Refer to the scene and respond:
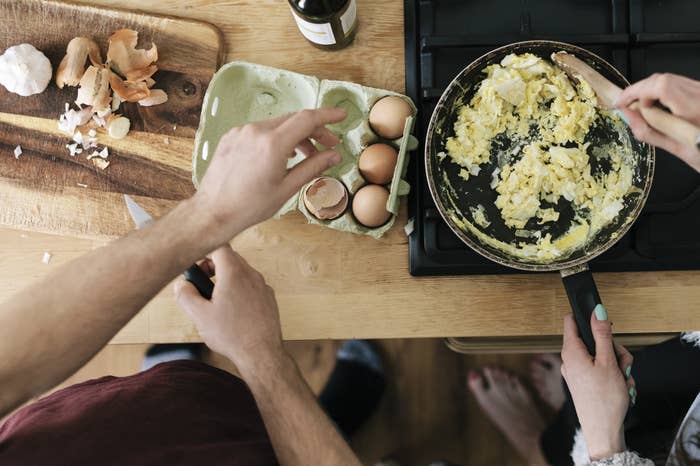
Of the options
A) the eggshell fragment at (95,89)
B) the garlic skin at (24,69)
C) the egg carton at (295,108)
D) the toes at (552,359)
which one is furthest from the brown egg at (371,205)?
the toes at (552,359)

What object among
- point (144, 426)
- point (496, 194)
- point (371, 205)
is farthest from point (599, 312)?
point (144, 426)

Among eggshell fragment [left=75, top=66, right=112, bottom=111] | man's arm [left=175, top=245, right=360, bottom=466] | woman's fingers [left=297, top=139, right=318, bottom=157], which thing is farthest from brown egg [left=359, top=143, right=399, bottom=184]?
eggshell fragment [left=75, top=66, right=112, bottom=111]

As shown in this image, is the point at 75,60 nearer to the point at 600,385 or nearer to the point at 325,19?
the point at 325,19

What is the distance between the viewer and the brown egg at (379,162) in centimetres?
90

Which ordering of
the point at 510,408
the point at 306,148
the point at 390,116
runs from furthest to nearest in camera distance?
the point at 510,408
the point at 390,116
the point at 306,148

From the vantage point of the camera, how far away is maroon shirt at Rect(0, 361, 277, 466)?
75cm

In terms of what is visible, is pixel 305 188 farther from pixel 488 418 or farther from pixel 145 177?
pixel 488 418

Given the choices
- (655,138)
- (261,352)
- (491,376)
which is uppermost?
(655,138)

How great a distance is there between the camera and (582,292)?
0.85 m

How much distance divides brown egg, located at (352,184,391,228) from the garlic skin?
2.04 ft

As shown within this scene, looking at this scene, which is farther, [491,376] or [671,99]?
[491,376]

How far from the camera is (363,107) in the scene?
0.95 m

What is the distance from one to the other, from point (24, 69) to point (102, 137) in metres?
0.17

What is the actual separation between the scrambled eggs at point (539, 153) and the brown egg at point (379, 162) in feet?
0.35
